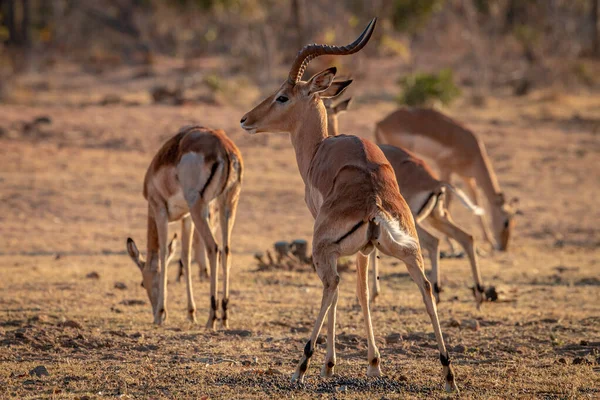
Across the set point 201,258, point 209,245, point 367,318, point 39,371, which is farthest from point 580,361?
point 201,258

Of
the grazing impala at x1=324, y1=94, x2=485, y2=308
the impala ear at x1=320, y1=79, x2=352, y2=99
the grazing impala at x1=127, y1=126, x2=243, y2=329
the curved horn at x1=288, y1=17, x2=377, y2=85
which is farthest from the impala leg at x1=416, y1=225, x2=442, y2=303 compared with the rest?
the curved horn at x1=288, y1=17, x2=377, y2=85

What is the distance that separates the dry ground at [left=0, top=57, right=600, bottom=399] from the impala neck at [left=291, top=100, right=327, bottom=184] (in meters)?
1.43

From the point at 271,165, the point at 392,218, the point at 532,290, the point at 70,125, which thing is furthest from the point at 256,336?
the point at 70,125

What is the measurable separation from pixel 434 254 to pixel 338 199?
3.61 metres

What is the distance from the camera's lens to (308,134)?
6.86m

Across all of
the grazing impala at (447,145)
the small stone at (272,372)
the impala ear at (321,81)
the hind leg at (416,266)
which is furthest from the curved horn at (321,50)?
the grazing impala at (447,145)

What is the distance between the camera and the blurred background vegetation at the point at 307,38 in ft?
86.1

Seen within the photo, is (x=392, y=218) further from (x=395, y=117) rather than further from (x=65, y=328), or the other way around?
(x=395, y=117)

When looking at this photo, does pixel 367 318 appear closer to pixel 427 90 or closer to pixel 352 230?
pixel 352 230

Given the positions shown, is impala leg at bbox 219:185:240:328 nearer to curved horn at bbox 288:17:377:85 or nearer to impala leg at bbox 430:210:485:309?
curved horn at bbox 288:17:377:85

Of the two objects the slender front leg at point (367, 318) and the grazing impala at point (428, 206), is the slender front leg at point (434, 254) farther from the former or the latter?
the slender front leg at point (367, 318)

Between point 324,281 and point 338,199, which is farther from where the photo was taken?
point 338,199

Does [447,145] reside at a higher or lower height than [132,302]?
higher

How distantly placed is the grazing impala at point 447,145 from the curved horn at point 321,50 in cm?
662
